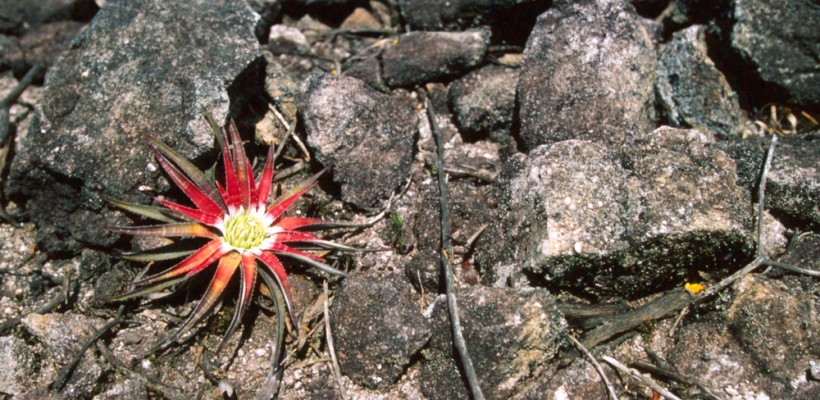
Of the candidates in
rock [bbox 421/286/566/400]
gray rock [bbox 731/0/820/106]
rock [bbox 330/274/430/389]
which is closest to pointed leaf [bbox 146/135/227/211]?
rock [bbox 330/274/430/389]

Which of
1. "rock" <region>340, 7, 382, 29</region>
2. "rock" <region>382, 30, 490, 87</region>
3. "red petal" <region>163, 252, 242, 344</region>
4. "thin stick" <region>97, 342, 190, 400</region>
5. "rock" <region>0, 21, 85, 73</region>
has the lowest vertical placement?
"thin stick" <region>97, 342, 190, 400</region>

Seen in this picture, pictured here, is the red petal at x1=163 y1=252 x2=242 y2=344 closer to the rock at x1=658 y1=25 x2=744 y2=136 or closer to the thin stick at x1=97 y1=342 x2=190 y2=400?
the thin stick at x1=97 y1=342 x2=190 y2=400

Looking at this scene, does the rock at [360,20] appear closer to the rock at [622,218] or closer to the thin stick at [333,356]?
the rock at [622,218]

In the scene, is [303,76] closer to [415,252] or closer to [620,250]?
[415,252]

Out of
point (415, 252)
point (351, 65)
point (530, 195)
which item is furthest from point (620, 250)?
point (351, 65)

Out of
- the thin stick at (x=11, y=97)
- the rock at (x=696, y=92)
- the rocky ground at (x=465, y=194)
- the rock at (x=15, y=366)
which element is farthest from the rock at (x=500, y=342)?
the thin stick at (x=11, y=97)
